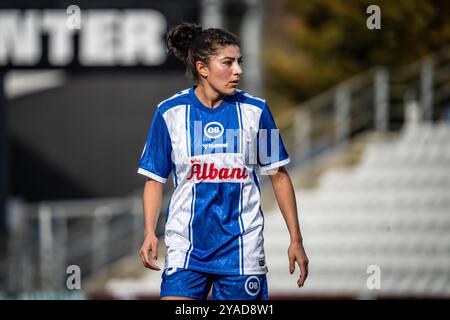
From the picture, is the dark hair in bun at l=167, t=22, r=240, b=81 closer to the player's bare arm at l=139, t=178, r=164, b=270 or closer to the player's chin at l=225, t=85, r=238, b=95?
the player's chin at l=225, t=85, r=238, b=95

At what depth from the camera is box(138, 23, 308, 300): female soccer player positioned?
5.23 m

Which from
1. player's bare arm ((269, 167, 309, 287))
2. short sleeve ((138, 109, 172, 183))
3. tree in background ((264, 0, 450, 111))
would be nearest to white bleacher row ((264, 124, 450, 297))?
tree in background ((264, 0, 450, 111))

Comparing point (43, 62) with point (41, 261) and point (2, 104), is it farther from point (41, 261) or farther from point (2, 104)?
point (2, 104)

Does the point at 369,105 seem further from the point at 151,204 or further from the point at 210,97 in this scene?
the point at 151,204

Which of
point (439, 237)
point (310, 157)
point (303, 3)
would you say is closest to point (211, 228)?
point (439, 237)

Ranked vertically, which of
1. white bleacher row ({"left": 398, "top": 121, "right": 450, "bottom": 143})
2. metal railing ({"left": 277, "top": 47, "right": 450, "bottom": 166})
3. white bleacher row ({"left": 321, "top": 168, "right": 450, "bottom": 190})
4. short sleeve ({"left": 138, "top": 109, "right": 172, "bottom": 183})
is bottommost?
short sleeve ({"left": 138, "top": 109, "right": 172, "bottom": 183})

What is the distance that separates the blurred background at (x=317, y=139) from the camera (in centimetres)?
1152

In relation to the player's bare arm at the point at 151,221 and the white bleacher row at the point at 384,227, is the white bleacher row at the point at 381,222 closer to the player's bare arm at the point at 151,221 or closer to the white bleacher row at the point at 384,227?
the white bleacher row at the point at 384,227

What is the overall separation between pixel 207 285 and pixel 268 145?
659 millimetres

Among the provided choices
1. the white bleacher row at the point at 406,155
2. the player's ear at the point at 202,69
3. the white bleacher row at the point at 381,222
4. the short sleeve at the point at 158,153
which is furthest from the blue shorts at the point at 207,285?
the white bleacher row at the point at 406,155

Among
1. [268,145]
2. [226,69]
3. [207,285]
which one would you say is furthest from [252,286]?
[226,69]

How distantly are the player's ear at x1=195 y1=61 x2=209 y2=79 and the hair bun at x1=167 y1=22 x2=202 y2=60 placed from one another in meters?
0.12

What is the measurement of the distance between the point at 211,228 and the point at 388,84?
345 inches

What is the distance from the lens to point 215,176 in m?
5.23
